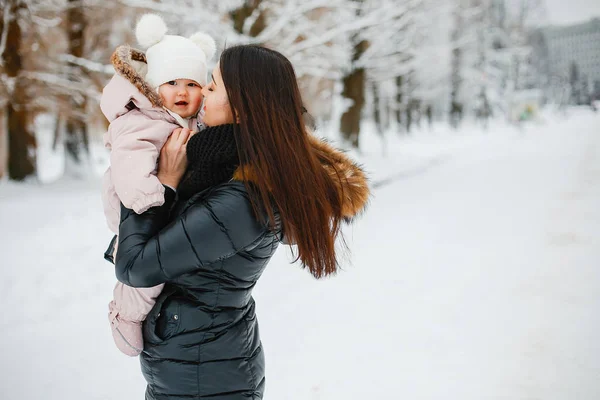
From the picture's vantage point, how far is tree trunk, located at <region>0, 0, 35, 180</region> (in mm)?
9414

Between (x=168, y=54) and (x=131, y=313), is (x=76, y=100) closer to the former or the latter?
(x=168, y=54)

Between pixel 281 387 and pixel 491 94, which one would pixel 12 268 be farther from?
pixel 491 94

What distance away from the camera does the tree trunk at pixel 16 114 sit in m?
9.41

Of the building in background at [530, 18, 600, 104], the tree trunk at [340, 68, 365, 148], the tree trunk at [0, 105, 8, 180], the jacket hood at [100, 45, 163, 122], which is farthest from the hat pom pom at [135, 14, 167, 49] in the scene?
the building in background at [530, 18, 600, 104]

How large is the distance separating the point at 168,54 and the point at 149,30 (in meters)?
0.24

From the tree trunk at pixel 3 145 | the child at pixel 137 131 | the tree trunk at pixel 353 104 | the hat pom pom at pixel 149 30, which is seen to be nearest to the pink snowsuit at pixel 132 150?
the child at pixel 137 131

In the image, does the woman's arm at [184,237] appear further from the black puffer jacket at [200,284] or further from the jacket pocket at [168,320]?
the jacket pocket at [168,320]

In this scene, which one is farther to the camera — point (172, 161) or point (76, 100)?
point (76, 100)

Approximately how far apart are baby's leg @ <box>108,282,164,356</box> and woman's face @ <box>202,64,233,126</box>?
0.66 metres

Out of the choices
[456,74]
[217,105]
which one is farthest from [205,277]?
[456,74]

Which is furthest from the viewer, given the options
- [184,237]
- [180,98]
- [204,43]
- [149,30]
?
[204,43]

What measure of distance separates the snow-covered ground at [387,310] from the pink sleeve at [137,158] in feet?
8.11

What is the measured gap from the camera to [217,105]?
1.66 metres

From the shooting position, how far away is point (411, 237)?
7.53 metres
